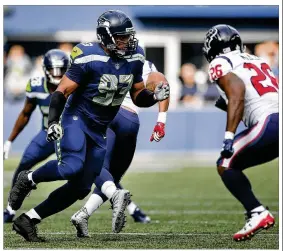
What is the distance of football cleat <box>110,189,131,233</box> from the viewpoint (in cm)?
567

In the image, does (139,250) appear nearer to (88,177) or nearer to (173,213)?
(88,177)

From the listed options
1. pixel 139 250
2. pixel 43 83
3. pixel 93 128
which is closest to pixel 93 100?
pixel 93 128

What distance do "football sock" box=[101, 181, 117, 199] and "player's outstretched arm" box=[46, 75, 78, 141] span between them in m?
0.63

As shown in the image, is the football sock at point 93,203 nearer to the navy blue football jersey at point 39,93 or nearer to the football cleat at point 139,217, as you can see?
the football cleat at point 139,217

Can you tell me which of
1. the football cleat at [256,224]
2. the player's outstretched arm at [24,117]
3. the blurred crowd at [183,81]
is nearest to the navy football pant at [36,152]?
the player's outstretched arm at [24,117]

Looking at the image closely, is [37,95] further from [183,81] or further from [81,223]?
[183,81]

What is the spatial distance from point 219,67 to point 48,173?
4.34 feet

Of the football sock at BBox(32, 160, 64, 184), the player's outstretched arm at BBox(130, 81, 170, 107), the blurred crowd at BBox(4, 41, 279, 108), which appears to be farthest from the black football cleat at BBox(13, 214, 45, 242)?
the blurred crowd at BBox(4, 41, 279, 108)

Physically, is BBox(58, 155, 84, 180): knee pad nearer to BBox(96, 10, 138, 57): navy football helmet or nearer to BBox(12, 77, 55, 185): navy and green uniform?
BBox(96, 10, 138, 57): navy football helmet

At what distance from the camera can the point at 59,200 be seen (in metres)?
5.85

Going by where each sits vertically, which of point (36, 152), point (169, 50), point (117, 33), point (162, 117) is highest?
A: point (169, 50)

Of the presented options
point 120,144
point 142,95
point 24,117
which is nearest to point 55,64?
point 24,117

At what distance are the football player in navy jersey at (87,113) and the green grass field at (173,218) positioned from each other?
298mm

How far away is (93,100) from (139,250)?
106 cm
